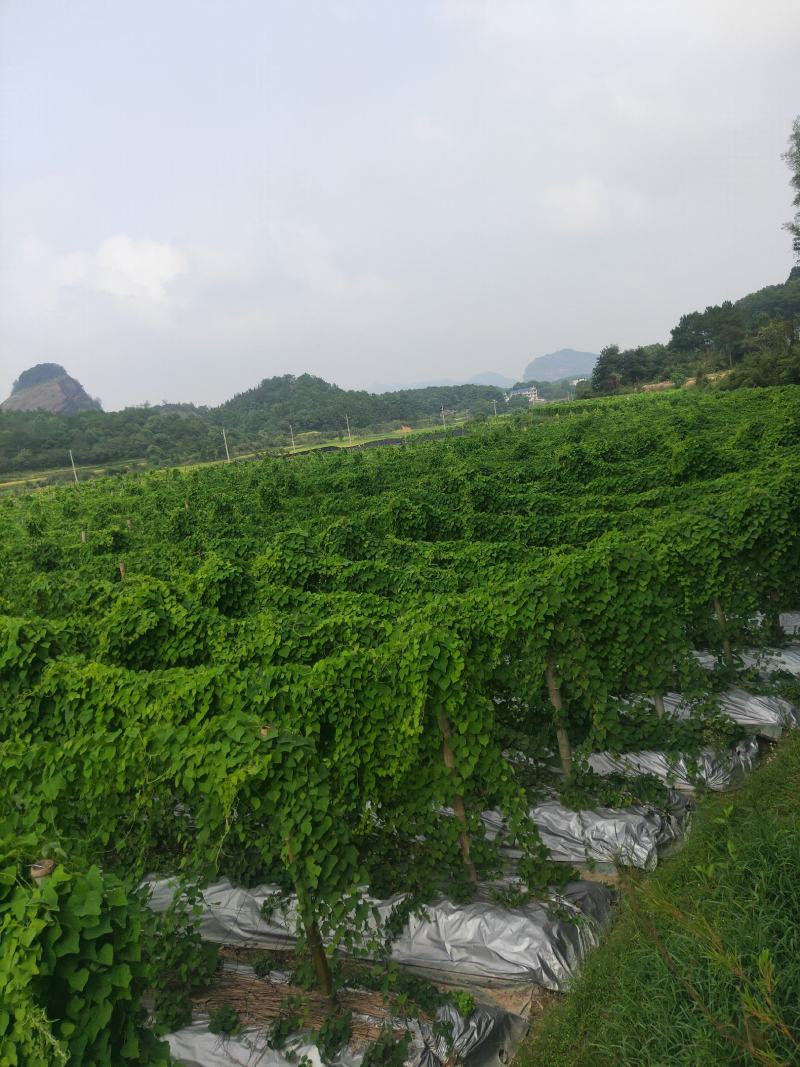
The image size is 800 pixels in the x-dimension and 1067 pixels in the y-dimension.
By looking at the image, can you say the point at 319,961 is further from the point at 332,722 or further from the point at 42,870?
the point at 42,870

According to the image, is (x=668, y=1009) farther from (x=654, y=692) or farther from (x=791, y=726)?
(x=791, y=726)

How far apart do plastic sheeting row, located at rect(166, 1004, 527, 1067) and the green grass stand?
199 mm

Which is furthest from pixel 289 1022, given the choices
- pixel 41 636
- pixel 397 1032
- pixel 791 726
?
pixel 791 726

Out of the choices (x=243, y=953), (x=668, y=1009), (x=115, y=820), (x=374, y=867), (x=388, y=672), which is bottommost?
(x=243, y=953)

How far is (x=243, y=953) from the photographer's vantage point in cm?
538

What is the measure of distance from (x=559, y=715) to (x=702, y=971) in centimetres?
316

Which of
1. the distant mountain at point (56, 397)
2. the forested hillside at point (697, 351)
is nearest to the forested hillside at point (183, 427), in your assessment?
the forested hillside at point (697, 351)

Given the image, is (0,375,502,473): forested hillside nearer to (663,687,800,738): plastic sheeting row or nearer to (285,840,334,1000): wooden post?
(663,687,800,738): plastic sheeting row

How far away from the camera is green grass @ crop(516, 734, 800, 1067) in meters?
3.29

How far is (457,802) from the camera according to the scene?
572 cm

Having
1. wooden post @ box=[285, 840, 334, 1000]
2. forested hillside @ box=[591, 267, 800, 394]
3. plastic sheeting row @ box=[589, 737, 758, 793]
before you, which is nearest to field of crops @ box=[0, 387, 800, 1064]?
wooden post @ box=[285, 840, 334, 1000]

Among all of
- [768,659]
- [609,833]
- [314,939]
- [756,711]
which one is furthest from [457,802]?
[768,659]

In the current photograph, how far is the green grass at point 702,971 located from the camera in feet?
10.8

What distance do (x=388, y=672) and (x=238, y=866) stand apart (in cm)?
240
